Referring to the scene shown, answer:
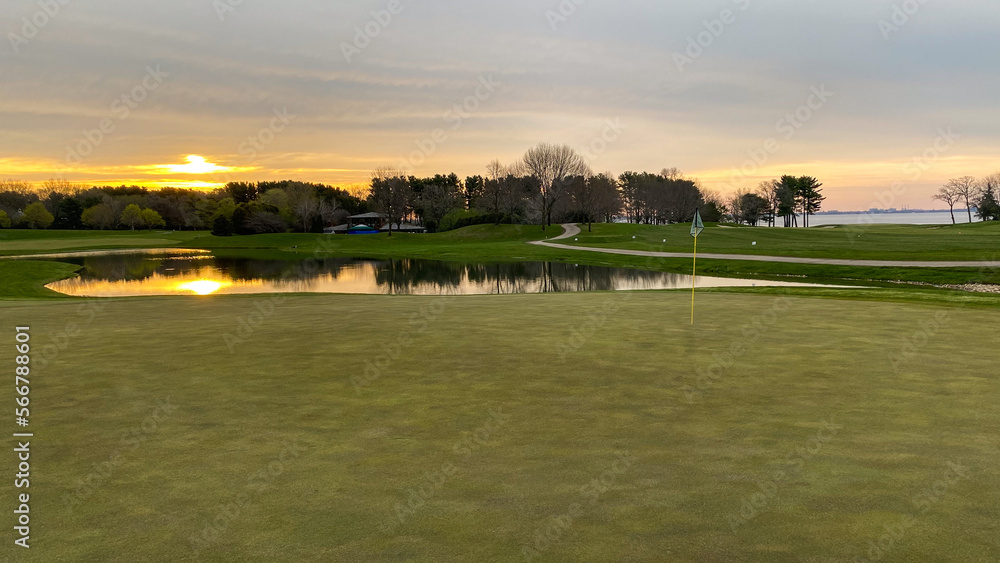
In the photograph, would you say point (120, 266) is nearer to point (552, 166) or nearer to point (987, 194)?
point (552, 166)

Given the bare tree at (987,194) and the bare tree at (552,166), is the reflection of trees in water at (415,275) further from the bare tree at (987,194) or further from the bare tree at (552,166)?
the bare tree at (987,194)

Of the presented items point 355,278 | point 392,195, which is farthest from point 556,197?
point 355,278

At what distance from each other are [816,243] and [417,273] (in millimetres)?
46880

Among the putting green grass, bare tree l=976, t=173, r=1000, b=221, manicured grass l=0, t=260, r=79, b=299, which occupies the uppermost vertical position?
bare tree l=976, t=173, r=1000, b=221

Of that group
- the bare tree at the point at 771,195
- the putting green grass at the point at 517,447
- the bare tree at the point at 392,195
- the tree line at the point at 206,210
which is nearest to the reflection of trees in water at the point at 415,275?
the putting green grass at the point at 517,447

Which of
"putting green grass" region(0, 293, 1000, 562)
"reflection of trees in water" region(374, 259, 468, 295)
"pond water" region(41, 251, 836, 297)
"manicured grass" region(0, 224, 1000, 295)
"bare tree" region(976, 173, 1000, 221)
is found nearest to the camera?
"putting green grass" region(0, 293, 1000, 562)

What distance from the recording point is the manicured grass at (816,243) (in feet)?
166

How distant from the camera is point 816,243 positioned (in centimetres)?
7244

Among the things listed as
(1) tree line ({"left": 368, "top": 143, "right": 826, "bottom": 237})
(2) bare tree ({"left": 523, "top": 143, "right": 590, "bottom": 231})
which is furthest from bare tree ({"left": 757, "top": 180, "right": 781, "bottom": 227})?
(2) bare tree ({"left": 523, "top": 143, "right": 590, "bottom": 231})

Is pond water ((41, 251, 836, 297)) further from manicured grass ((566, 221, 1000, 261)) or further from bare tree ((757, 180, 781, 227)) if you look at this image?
bare tree ((757, 180, 781, 227))

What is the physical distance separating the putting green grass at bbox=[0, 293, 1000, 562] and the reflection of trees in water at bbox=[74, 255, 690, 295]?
29.7m

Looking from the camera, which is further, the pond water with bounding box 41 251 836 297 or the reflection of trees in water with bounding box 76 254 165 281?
the reflection of trees in water with bounding box 76 254 165 281

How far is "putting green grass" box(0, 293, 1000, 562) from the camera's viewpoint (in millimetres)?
5039

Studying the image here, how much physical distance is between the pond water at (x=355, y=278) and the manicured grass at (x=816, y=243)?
15.4m
